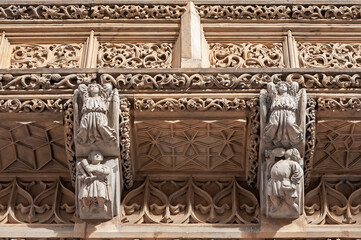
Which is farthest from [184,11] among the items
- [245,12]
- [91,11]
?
[91,11]

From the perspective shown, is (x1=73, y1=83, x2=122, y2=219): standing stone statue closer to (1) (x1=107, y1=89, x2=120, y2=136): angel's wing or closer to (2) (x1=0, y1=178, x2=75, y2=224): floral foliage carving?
(1) (x1=107, y1=89, x2=120, y2=136): angel's wing

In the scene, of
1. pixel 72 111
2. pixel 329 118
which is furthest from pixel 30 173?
pixel 329 118

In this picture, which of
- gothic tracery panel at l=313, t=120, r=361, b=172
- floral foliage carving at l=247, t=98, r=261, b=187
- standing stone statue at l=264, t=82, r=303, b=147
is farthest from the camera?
gothic tracery panel at l=313, t=120, r=361, b=172

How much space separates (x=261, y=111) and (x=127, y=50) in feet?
4.75

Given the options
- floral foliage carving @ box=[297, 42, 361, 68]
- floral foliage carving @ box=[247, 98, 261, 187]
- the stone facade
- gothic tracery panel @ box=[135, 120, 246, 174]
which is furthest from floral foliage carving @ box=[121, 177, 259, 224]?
floral foliage carving @ box=[297, 42, 361, 68]

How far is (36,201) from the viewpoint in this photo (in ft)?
16.7

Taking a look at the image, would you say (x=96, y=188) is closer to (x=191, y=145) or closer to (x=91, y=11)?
(x=191, y=145)

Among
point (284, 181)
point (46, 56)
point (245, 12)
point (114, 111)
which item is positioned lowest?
point (284, 181)

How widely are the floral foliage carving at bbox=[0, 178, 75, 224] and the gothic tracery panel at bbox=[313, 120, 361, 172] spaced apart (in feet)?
6.44

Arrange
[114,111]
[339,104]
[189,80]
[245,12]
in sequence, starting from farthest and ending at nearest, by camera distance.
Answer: [245,12], [189,80], [339,104], [114,111]

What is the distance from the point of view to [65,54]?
5562 millimetres

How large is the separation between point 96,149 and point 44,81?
68 centimetres

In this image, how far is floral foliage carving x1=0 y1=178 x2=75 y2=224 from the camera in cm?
500

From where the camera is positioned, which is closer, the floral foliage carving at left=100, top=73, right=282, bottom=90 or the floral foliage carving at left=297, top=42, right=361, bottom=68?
the floral foliage carving at left=100, top=73, right=282, bottom=90
